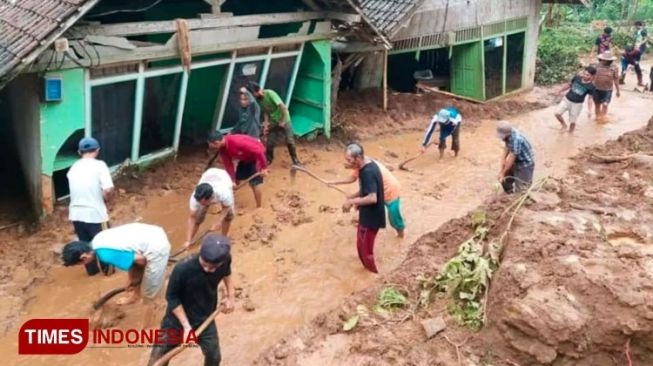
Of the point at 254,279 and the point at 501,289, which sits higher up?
the point at 501,289

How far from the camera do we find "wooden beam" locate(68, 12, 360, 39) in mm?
7792

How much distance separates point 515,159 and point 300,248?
3170 mm

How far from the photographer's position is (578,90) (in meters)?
12.9

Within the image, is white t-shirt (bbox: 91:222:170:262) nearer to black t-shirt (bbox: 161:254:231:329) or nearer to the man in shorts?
black t-shirt (bbox: 161:254:231:329)

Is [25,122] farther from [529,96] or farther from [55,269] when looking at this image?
[529,96]

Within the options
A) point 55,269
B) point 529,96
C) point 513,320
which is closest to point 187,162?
point 55,269

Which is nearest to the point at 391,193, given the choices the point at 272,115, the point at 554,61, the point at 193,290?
the point at 272,115

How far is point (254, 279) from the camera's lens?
723 cm

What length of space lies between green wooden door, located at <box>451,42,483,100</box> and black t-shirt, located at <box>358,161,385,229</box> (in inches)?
375

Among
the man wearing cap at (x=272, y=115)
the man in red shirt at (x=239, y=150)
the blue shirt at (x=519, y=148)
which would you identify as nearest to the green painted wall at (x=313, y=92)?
the man wearing cap at (x=272, y=115)

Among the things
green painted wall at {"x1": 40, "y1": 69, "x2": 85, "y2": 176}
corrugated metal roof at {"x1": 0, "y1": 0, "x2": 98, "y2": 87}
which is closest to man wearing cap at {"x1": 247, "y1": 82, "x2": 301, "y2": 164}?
green painted wall at {"x1": 40, "y1": 69, "x2": 85, "y2": 176}

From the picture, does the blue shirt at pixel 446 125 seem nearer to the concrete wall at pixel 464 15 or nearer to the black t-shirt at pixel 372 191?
the concrete wall at pixel 464 15

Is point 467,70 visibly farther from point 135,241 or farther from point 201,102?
point 135,241

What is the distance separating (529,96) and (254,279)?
12.4 meters
